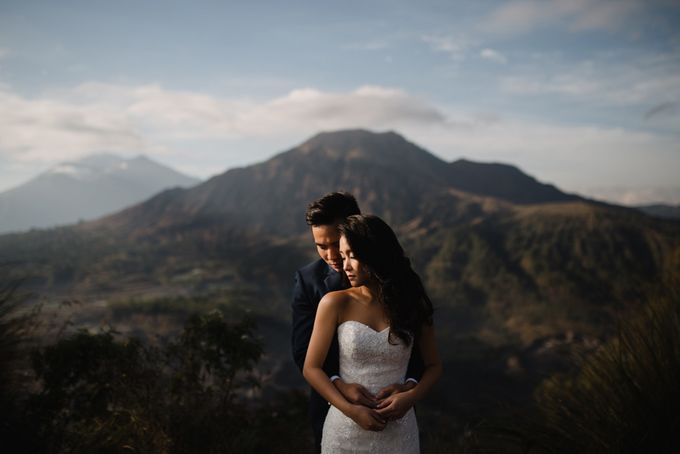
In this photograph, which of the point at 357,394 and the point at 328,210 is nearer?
the point at 357,394

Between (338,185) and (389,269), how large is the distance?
5467 inches

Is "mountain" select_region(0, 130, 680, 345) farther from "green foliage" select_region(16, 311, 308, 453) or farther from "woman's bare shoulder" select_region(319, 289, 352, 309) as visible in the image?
"woman's bare shoulder" select_region(319, 289, 352, 309)

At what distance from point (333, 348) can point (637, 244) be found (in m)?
112

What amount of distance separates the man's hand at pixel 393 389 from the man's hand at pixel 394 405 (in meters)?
0.02

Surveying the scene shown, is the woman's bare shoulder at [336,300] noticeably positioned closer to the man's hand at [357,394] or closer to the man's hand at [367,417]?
the man's hand at [357,394]

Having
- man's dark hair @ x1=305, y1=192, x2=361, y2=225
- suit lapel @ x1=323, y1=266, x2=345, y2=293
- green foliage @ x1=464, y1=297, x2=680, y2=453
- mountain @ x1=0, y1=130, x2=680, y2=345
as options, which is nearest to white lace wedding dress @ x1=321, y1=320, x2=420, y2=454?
suit lapel @ x1=323, y1=266, x2=345, y2=293

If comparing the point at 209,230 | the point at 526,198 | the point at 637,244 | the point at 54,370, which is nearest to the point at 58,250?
the point at 209,230

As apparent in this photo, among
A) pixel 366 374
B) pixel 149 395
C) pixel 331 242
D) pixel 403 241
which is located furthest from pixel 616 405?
pixel 403 241

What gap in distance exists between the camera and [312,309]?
7.92 ft

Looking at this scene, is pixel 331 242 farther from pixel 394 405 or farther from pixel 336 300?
pixel 394 405

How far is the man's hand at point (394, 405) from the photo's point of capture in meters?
2.03

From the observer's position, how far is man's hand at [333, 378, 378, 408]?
204 centimetres

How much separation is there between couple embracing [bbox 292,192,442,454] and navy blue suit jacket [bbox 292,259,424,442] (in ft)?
0.62

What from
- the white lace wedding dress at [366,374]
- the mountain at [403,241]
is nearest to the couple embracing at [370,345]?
the white lace wedding dress at [366,374]
